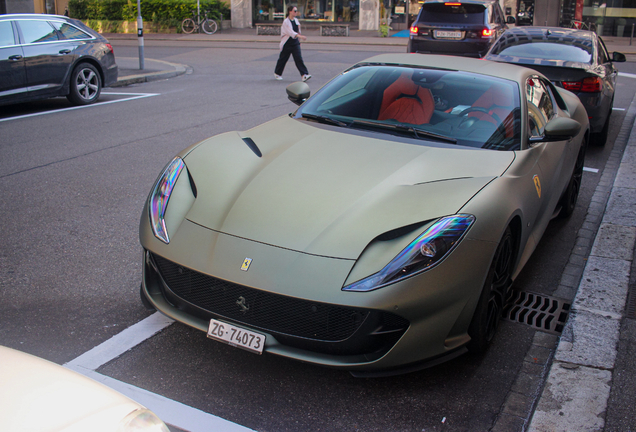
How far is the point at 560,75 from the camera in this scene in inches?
303

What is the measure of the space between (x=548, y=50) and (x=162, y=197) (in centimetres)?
656

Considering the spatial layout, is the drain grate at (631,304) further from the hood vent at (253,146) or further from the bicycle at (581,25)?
the bicycle at (581,25)

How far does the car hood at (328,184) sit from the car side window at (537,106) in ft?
1.96

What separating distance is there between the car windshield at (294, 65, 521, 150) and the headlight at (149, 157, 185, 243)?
3.81 ft

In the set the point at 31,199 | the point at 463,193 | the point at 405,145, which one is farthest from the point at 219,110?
the point at 463,193

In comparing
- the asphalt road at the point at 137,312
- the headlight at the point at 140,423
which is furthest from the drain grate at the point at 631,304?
the headlight at the point at 140,423

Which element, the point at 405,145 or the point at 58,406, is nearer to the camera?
the point at 58,406

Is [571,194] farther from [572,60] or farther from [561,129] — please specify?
[572,60]

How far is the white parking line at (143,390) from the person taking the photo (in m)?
2.63

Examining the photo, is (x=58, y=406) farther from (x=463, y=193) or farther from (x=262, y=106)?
(x=262, y=106)

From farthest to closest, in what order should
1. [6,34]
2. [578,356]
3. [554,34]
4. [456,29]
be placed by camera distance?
[456,29] → [6,34] → [554,34] → [578,356]

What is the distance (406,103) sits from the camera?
169 inches

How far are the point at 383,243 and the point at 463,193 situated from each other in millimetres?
577

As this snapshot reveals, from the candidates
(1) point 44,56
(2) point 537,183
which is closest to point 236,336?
(2) point 537,183
